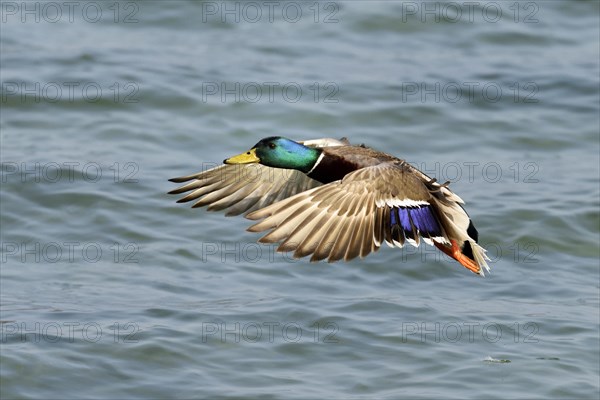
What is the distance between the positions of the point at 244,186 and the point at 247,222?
2.92 meters

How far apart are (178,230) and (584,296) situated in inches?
125

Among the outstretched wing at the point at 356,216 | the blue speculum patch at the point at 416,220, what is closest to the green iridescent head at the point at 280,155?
the outstretched wing at the point at 356,216

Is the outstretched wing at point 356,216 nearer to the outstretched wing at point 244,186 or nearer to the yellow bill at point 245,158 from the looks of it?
the yellow bill at point 245,158

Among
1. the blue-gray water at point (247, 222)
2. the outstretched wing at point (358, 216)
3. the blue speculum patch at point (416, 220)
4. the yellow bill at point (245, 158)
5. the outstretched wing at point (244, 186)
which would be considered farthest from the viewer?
the blue-gray water at point (247, 222)

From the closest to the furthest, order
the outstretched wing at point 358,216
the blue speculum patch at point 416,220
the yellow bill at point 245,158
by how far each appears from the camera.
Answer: the outstretched wing at point 358,216
the blue speculum patch at point 416,220
the yellow bill at point 245,158

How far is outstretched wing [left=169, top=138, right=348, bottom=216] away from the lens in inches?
298

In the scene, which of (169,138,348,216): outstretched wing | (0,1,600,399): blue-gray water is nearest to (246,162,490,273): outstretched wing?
(169,138,348,216): outstretched wing

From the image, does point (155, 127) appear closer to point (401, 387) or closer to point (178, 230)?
point (178, 230)

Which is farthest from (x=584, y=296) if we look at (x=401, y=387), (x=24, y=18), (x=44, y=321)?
(x=24, y=18)

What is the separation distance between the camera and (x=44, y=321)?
8773 mm

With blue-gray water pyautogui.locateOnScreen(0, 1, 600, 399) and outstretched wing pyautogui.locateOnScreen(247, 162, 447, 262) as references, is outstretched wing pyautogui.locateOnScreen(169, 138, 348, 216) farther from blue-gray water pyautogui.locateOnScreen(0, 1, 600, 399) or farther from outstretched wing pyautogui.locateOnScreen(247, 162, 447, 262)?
blue-gray water pyautogui.locateOnScreen(0, 1, 600, 399)

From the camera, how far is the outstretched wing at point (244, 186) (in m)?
7.57

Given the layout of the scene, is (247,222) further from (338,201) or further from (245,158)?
(338,201)

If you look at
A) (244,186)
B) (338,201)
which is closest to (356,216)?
(338,201)
